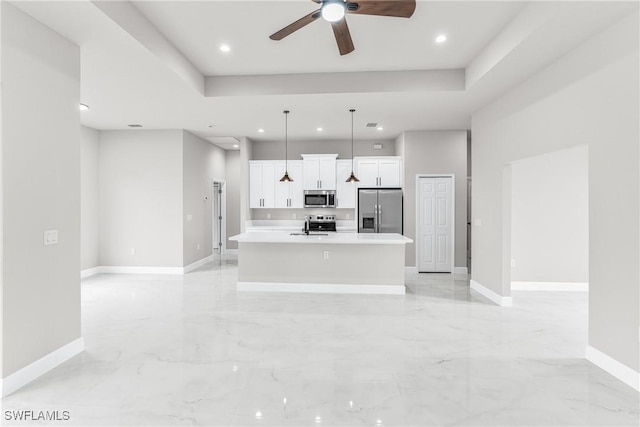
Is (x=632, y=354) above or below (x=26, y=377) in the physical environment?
above

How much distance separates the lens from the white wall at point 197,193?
653cm

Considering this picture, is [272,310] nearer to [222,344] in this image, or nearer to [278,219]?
[222,344]

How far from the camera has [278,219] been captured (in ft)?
25.5

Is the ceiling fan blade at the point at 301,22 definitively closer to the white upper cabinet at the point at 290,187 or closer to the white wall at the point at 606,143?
the white wall at the point at 606,143

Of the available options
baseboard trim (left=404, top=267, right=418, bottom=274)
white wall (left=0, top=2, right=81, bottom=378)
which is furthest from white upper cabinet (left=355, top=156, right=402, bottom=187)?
white wall (left=0, top=2, right=81, bottom=378)

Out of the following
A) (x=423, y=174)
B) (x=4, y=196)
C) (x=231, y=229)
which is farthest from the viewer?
(x=231, y=229)

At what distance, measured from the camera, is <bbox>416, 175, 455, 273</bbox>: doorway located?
262 inches

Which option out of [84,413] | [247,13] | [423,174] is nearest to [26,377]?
[84,413]

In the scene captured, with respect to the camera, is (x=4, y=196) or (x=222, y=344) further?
(x=222, y=344)

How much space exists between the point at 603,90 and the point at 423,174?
3.98 m

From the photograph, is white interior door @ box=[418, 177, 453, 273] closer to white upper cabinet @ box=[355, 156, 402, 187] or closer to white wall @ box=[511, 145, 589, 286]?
white upper cabinet @ box=[355, 156, 402, 187]

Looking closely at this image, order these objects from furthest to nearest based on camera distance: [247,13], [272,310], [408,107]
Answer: [408,107]
[272,310]
[247,13]

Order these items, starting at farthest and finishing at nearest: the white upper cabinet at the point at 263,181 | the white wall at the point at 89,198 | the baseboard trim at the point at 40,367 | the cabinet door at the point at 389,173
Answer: the white upper cabinet at the point at 263,181 < the cabinet door at the point at 389,173 < the white wall at the point at 89,198 < the baseboard trim at the point at 40,367

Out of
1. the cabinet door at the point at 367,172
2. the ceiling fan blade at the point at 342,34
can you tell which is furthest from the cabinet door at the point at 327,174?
the ceiling fan blade at the point at 342,34
